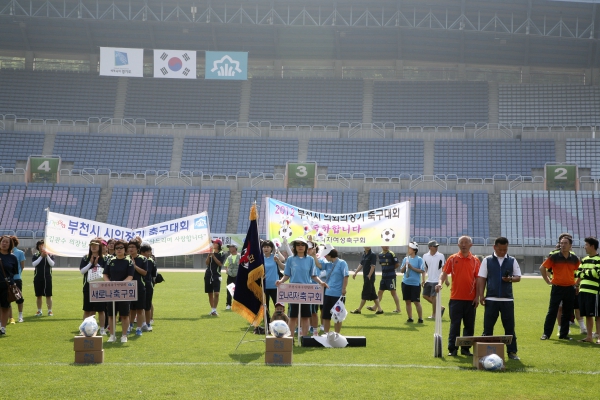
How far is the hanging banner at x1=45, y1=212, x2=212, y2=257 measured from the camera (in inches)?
834

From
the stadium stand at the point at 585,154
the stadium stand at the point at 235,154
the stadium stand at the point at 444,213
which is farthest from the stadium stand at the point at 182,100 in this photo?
the stadium stand at the point at 585,154

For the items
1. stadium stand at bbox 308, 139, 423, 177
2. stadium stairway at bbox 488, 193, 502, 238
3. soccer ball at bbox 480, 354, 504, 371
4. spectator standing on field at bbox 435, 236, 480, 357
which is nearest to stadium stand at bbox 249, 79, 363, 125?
stadium stand at bbox 308, 139, 423, 177

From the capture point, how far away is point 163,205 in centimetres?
5138

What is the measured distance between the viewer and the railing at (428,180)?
51969mm

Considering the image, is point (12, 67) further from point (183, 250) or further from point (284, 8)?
point (183, 250)

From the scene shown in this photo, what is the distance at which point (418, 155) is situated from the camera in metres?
54.5

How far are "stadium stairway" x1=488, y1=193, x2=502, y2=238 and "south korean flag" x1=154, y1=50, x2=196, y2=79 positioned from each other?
23.6m

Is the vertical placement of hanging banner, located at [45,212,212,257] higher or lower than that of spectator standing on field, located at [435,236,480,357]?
higher

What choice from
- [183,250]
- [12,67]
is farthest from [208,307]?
[12,67]

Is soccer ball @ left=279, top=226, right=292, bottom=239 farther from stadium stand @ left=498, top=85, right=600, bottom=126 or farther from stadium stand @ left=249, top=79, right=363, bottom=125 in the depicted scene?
stadium stand @ left=498, top=85, right=600, bottom=126

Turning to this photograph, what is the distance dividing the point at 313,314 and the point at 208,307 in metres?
6.89

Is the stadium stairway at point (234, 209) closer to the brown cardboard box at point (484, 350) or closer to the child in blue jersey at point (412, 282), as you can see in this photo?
the child in blue jersey at point (412, 282)

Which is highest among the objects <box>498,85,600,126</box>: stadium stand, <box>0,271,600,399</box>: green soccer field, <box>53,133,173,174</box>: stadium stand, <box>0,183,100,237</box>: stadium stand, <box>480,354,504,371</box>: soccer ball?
<box>498,85,600,126</box>: stadium stand

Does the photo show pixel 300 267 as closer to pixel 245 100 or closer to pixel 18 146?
pixel 18 146
